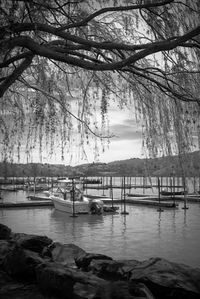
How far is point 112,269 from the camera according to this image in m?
9.62

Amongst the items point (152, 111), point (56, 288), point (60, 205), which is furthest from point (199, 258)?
point (60, 205)

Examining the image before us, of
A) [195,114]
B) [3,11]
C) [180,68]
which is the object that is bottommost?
[195,114]

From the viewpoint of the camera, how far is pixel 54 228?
2798 cm

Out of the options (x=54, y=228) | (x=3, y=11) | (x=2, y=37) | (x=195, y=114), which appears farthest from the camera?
(x=54, y=228)

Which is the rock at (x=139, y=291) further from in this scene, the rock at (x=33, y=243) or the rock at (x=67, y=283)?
the rock at (x=33, y=243)

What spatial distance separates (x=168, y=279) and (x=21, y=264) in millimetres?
3338

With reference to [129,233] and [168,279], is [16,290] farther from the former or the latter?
[129,233]

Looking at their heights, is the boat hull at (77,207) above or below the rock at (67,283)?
below

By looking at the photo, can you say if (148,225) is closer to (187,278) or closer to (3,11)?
(187,278)

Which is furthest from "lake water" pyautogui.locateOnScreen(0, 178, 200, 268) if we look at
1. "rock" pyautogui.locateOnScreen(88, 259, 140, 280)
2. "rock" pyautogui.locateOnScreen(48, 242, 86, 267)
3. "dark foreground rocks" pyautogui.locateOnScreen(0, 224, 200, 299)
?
"dark foreground rocks" pyautogui.locateOnScreen(0, 224, 200, 299)

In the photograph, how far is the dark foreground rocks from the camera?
6.84 m

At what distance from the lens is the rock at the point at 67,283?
23.0 feet

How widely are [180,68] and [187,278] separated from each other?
5.07 meters

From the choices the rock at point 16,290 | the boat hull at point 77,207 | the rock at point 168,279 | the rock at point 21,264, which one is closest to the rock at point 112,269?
the rock at point 168,279
